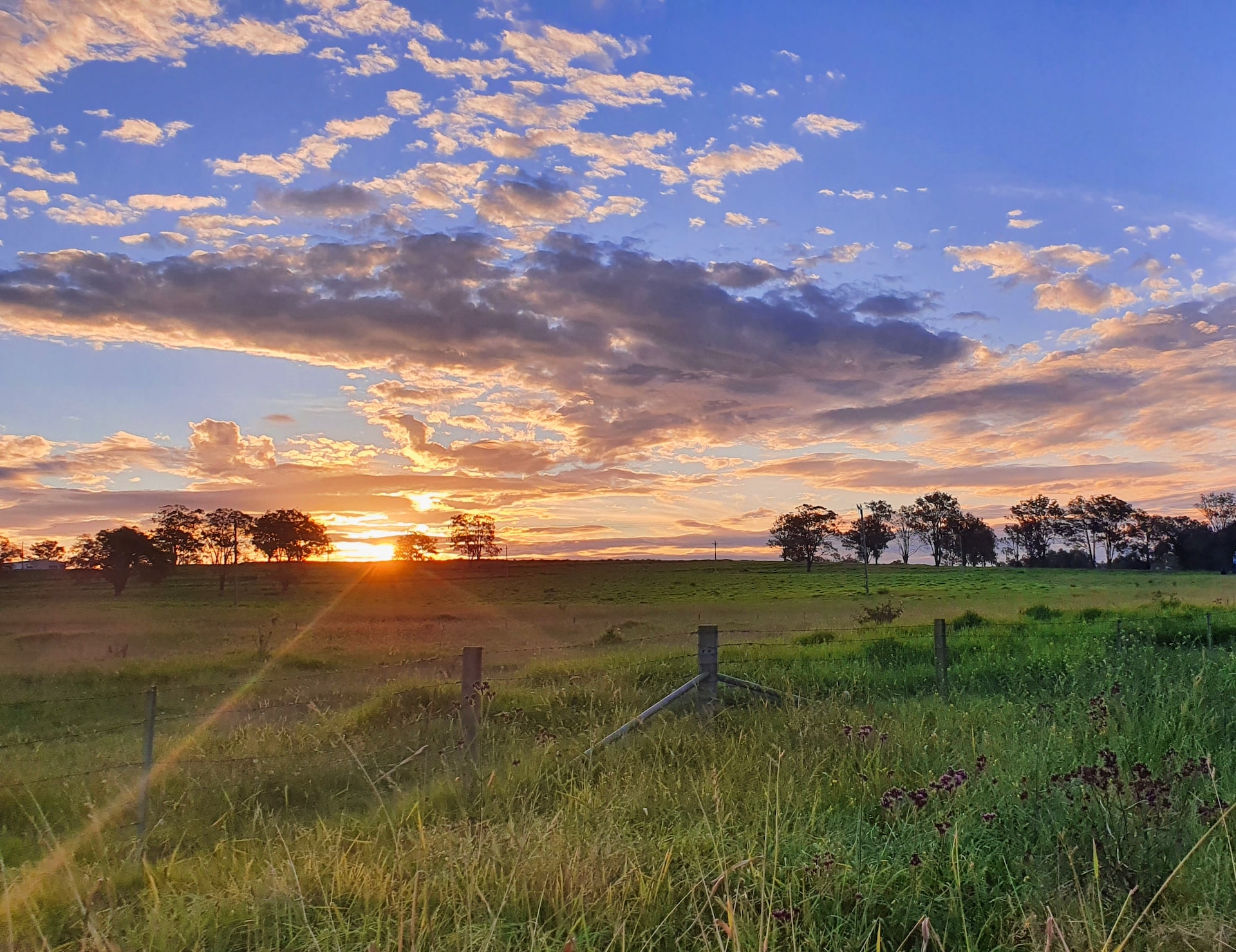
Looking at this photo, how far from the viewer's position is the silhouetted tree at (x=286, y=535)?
96.2 m

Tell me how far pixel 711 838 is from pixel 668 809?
140 cm

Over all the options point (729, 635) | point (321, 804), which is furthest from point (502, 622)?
point (321, 804)

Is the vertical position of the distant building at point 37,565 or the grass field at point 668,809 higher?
the grass field at point 668,809

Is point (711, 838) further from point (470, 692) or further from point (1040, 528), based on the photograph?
point (1040, 528)

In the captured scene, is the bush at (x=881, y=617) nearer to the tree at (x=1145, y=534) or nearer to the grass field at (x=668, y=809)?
the grass field at (x=668, y=809)

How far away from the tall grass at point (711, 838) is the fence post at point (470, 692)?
37cm

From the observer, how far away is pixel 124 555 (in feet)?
240

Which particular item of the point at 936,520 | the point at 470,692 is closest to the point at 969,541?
the point at 936,520

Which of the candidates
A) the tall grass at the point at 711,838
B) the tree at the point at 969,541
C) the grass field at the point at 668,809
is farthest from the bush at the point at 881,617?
the tree at the point at 969,541

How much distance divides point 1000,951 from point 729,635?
27.6m

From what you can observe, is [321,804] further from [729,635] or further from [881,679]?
[729,635]

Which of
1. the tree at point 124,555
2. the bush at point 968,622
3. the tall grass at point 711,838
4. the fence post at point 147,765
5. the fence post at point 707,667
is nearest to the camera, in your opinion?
the tall grass at point 711,838

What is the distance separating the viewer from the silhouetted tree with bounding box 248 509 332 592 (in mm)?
96250

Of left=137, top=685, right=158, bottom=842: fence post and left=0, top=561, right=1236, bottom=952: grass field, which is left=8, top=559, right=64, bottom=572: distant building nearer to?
left=0, top=561, right=1236, bottom=952: grass field
